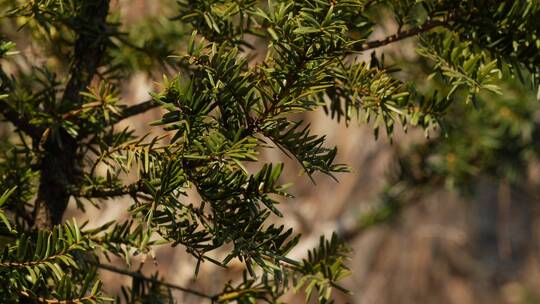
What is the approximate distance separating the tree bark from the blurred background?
0.10 meters

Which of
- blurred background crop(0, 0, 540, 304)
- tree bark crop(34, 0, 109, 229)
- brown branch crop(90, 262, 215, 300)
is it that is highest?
blurred background crop(0, 0, 540, 304)

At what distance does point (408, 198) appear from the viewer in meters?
1.22

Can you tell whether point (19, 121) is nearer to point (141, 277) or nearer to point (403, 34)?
point (141, 277)

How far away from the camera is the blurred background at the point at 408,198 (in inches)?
41.0

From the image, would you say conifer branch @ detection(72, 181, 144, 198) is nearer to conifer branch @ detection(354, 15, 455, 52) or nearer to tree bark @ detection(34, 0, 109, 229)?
tree bark @ detection(34, 0, 109, 229)

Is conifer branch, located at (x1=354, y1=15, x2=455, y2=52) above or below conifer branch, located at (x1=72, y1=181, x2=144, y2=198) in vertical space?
above

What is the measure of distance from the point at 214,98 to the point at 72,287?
16cm

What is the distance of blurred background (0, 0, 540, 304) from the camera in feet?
3.42

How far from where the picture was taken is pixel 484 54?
0.56 m

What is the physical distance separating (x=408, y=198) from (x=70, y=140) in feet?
2.43

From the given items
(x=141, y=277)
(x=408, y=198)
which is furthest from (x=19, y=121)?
(x=408, y=198)

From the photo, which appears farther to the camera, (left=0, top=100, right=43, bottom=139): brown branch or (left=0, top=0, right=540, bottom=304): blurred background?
(left=0, top=0, right=540, bottom=304): blurred background

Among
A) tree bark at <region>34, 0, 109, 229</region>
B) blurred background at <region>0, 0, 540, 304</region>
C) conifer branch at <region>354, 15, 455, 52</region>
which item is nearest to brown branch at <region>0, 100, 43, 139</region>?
tree bark at <region>34, 0, 109, 229</region>

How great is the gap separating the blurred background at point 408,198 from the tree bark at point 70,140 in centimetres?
10
